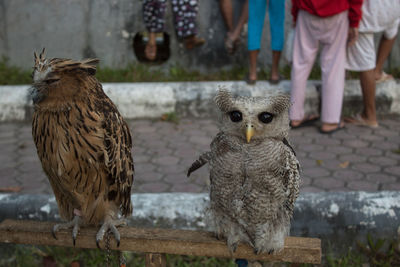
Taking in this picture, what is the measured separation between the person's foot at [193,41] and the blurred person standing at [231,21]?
1.22 ft

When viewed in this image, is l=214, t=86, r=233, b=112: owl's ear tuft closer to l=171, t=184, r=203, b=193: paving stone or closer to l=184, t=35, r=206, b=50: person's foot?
l=171, t=184, r=203, b=193: paving stone

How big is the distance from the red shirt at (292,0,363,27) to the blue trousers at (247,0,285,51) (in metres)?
0.75

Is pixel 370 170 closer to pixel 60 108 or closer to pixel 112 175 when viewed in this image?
pixel 112 175

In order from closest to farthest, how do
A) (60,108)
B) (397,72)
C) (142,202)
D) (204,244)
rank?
(60,108) → (204,244) → (142,202) → (397,72)

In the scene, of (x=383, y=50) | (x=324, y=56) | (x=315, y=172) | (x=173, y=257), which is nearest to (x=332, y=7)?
(x=324, y=56)

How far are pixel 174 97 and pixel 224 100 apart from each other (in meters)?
3.99

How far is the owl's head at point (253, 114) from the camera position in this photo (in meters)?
2.06

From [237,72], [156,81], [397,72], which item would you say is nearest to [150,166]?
[156,81]

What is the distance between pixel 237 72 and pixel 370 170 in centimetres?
274

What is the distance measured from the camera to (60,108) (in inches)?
86.7

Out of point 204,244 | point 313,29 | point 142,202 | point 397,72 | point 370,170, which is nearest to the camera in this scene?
point 204,244

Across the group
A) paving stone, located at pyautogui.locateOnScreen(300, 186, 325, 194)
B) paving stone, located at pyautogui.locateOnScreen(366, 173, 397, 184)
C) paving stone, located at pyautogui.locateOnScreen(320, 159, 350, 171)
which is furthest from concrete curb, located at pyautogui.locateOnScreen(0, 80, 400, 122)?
paving stone, located at pyautogui.locateOnScreen(300, 186, 325, 194)

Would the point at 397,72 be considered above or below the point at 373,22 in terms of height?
A: below

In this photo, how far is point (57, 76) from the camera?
2.10 meters
